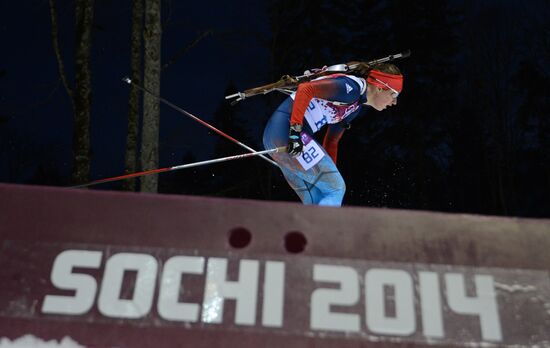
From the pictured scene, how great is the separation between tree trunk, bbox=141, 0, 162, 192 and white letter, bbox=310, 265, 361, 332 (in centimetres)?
675

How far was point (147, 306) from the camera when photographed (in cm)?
172

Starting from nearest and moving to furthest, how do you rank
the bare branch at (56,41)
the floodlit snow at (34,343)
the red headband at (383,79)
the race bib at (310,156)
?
the floodlit snow at (34,343) < the race bib at (310,156) < the red headband at (383,79) < the bare branch at (56,41)

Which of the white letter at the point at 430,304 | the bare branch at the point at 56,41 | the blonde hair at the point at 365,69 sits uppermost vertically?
the bare branch at the point at 56,41

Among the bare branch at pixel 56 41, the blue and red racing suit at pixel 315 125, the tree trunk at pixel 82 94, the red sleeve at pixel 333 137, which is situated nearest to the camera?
the blue and red racing suit at pixel 315 125

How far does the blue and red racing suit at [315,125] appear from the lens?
3896 millimetres

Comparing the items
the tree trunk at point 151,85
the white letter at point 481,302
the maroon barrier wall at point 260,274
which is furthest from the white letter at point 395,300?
the tree trunk at point 151,85

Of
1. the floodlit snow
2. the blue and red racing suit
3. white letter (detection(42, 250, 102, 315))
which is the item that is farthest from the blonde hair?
the floodlit snow

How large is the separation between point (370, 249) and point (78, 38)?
8.53 m

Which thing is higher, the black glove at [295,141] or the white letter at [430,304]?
the black glove at [295,141]

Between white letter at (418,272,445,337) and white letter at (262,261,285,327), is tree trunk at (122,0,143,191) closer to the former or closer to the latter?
white letter at (262,261,285,327)

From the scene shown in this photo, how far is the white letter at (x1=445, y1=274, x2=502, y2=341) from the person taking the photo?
173 cm

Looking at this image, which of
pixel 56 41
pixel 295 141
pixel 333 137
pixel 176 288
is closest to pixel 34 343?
pixel 176 288

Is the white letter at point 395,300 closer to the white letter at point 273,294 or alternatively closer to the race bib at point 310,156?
the white letter at point 273,294

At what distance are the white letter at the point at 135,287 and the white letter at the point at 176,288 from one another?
1.5 inches
